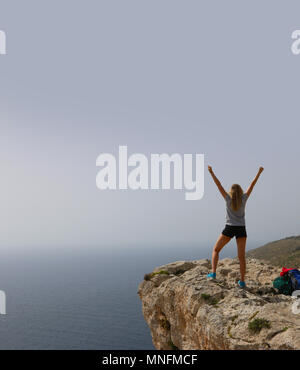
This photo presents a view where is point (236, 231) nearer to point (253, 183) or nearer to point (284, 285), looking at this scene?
point (253, 183)

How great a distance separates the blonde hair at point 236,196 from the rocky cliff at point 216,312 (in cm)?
311

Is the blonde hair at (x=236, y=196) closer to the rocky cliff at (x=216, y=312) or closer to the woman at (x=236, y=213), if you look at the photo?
the woman at (x=236, y=213)

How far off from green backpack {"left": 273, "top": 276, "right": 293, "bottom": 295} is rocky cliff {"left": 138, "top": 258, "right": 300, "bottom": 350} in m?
0.53

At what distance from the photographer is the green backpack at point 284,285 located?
10633 mm

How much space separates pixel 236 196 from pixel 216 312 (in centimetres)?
411

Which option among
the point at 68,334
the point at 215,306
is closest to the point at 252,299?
the point at 215,306

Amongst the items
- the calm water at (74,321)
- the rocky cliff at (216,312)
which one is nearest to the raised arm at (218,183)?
the rocky cliff at (216,312)

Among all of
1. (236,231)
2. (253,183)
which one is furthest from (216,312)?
(253,183)

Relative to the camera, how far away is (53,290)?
7672 inches

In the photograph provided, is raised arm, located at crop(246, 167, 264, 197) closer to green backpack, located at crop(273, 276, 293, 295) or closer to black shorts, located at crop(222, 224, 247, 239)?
black shorts, located at crop(222, 224, 247, 239)

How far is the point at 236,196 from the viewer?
9695 millimetres
